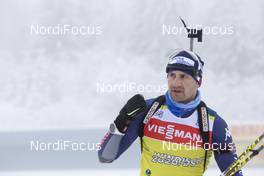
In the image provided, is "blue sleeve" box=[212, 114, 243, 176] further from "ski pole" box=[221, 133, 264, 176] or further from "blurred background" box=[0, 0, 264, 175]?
"blurred background" box=[0, 0, 264, 175]

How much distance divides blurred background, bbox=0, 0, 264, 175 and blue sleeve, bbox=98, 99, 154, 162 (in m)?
2.06

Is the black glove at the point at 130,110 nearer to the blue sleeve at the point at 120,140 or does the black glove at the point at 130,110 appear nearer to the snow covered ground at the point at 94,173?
the blue sleeve at the point at 120,140

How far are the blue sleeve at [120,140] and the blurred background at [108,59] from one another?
6.76 feet

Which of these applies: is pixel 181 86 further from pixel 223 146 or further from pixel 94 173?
pixel 94 173

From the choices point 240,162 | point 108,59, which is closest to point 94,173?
point 108,59

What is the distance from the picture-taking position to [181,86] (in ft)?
8.63

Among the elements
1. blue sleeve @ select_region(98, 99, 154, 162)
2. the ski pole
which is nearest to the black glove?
blue sleeve @ select_region(98, 99, 154, 162)

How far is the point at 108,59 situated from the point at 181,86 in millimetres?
2324

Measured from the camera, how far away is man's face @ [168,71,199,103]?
2.62 m

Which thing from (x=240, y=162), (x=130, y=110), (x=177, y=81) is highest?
(x=177, y=81)

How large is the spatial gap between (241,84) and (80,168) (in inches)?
59.4

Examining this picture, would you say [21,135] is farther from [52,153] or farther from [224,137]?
[224,137]

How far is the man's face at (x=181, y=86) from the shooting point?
2623 millimetres

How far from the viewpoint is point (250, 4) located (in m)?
4.93
